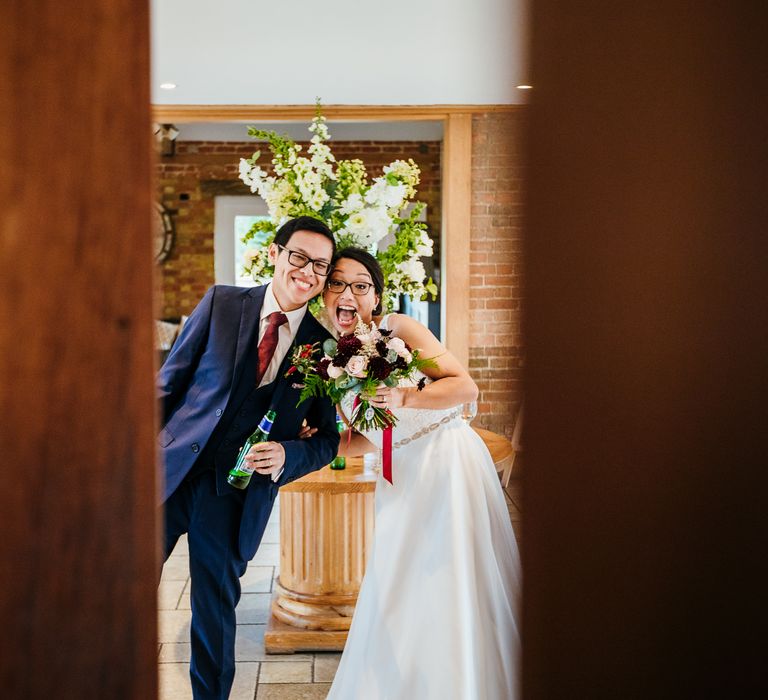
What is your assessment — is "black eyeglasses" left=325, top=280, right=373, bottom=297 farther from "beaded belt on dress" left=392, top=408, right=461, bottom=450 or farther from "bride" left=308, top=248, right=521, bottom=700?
"beaded belt on dress" left=392, top=408, right=461, bottom=450

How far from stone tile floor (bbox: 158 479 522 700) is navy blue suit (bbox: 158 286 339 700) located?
216 millimetres

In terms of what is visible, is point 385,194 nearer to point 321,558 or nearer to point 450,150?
point 321,558

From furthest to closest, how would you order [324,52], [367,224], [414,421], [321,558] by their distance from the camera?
[324,52] < [321,558] < [367,224] < [414,421]

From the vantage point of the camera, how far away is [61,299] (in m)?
0.53

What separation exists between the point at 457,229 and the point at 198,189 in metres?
3.39

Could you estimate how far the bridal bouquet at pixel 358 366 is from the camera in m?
2.25

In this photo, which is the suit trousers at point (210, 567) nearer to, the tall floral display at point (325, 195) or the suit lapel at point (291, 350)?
the suit lapel at point (291, 350)

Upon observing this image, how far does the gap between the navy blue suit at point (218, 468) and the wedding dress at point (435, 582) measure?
388mm

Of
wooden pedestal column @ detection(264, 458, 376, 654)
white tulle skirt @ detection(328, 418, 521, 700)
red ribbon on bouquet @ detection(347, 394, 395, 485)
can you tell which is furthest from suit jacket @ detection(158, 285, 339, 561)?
wooden pedestal column @ detection(264, 458, 376, 654)

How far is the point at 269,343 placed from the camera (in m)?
2.37

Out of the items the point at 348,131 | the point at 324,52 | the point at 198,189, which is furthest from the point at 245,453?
the point at 198,189

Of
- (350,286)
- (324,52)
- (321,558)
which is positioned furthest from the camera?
(324,52)

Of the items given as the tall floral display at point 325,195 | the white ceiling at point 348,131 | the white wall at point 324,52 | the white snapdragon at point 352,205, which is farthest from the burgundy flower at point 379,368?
the white ceiling at point 348,131

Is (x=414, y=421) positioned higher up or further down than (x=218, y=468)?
higher up
